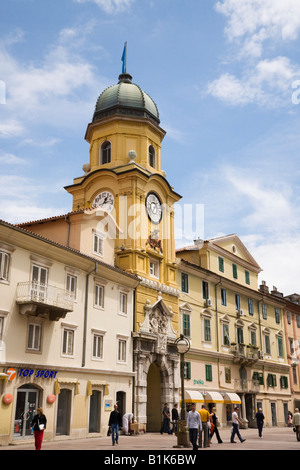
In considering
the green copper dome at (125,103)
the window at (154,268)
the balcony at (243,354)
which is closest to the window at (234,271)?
the balcony at (243,354)

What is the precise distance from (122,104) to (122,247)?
1198 centimetres

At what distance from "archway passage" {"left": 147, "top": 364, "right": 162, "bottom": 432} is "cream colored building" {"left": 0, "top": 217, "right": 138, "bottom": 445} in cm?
436

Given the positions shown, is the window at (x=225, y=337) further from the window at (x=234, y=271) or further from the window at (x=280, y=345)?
the window at (x=280, y=345)

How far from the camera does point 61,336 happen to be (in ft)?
83.9

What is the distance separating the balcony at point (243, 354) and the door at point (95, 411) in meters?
18.0

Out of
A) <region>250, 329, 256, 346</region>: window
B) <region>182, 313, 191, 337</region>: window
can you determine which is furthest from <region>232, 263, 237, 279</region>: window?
<region>182, 313, 191, 337</region>: window

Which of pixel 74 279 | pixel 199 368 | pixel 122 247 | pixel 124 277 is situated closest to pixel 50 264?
pixel 74 279

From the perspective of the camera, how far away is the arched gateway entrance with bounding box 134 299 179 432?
32.1m

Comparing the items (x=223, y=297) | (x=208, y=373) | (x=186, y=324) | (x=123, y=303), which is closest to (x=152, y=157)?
(x=186, y=324)

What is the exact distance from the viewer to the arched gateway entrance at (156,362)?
1265 inches

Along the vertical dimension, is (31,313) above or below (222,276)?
below

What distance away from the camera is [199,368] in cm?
3841

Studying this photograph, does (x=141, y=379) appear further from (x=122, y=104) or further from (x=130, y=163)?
(x=122, y=104)
